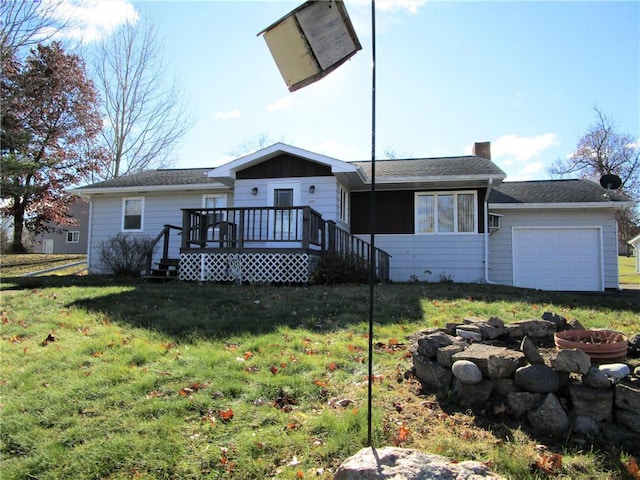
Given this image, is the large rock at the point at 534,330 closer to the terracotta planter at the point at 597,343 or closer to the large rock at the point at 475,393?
the terracotta planter at the point at 597,343

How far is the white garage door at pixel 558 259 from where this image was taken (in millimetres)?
13633

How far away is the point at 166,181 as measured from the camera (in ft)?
49.3

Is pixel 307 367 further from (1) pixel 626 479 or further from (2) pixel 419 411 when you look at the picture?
(1) pixel 626 479

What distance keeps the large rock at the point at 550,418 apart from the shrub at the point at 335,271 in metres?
7.14

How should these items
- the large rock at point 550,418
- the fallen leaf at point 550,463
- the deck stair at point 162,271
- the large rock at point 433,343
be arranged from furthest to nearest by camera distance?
the deck stair at point 162,271 → the large rock at point 433,343 → the large rock at point 550,418 → the fallen leaf at point 550,463

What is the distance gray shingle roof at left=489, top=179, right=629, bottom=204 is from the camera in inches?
542

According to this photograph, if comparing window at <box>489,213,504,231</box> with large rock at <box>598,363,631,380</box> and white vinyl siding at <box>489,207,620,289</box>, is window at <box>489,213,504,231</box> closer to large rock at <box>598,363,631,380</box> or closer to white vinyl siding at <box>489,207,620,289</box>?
white vinyl siding at <box>489,207,620,289</box>

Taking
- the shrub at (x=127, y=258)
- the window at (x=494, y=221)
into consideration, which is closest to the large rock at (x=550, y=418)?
the shrub at (x=127, y=258)

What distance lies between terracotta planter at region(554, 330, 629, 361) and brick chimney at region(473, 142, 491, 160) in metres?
14.8

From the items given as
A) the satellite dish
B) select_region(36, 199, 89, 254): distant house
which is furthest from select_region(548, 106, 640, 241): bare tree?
select_region(36, 199, 89, 254): distant house

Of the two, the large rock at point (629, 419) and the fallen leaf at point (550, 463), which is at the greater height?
the large rock at point (629, 419)

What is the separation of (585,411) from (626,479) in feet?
1.78

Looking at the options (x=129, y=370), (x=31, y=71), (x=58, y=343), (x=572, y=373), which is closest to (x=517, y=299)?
(x=572, y=373)

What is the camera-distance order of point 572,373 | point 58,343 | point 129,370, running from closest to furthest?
point 572,373
point 129,370
point 58,343
